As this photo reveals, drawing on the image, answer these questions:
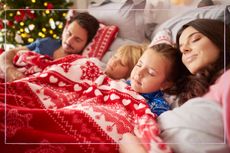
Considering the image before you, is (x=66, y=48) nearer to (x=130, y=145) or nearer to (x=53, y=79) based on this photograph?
(x=53, y=79)

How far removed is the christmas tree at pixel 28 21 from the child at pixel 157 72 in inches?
9.3

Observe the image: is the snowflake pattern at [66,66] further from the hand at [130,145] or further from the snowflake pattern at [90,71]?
the hand at [130,145]

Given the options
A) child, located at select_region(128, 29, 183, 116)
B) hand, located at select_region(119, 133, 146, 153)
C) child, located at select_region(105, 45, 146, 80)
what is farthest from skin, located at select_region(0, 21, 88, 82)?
hand, located at select_region(119, 133, 146, 153)

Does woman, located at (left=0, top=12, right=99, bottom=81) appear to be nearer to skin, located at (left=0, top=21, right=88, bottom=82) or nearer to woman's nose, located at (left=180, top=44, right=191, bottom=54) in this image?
skin, located at (left=0, top=21, right=88, bottom=82)

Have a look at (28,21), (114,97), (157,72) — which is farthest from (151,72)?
(28,21)

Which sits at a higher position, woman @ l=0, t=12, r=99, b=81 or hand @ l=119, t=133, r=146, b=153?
woman @ l=0, t=12, r=99, b=81

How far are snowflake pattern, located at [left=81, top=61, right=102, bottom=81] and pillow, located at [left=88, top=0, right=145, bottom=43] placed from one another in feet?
0.41

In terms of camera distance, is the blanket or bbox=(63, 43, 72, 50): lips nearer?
the blanket

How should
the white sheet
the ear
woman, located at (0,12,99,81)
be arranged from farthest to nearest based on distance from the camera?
woman, located at (0,12,99,81)
the ear
the white sheet

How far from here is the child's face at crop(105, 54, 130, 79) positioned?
29.7 inches

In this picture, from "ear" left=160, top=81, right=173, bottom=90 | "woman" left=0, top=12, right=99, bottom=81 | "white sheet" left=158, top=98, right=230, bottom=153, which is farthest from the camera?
"woman" left=0, top=12, right=99, bottom=81

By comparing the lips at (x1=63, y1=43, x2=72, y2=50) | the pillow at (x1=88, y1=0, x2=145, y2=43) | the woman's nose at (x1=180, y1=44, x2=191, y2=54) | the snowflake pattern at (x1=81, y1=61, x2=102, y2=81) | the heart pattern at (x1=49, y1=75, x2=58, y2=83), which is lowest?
the heart pattern at (x1=49, y1=75, x2=58, y2=83)

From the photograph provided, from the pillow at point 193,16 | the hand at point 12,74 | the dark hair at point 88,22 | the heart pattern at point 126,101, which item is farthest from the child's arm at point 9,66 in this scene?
the pillow at point 193,16

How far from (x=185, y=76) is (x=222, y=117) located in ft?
0.41
